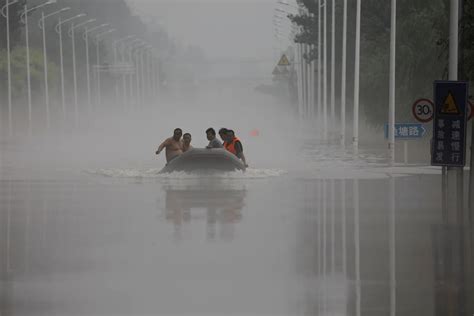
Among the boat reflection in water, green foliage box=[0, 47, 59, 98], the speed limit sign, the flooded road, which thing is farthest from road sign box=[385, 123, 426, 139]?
Answer: green foliage box=[0, 47, 59, 98]

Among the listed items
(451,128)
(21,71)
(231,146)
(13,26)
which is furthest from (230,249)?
(13,26)

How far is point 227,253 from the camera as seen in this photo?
59.9ft

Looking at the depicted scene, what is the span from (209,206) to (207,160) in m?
10.0

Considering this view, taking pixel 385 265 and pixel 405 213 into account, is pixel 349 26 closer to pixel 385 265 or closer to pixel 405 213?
pixel 405 213

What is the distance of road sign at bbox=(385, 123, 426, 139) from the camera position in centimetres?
4622

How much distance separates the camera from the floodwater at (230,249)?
14.1 m

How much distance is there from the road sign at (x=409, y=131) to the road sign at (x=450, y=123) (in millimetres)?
16937

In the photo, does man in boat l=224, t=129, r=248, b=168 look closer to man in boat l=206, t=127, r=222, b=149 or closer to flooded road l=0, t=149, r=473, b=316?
man in boat l=206, t=127, r=222, b=149

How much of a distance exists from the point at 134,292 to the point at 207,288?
77 cm

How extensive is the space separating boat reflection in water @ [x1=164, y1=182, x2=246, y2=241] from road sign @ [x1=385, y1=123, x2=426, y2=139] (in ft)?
43.3

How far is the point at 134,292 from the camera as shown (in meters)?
14.7

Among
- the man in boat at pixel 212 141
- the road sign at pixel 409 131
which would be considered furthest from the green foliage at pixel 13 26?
the man in boat at pixel 212 141

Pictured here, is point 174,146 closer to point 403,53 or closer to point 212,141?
point 212,141

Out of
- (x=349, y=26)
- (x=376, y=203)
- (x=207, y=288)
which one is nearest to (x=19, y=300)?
(x=207, y=288)
